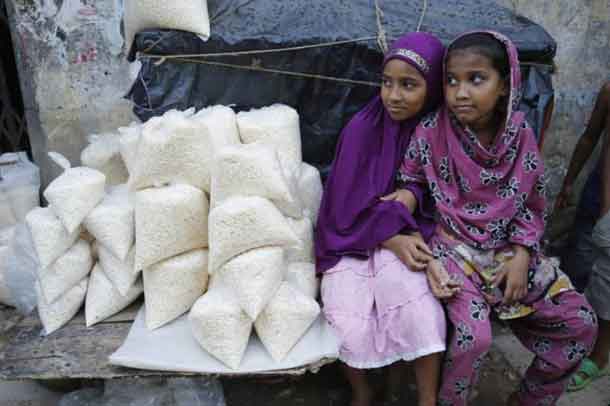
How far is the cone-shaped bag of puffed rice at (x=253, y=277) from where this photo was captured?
5.57ft

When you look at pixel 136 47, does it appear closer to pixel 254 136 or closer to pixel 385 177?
pixel 254 136

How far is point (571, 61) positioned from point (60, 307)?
318 centimetres

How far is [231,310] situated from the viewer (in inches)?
67.5

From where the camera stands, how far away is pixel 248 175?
5.76 ft

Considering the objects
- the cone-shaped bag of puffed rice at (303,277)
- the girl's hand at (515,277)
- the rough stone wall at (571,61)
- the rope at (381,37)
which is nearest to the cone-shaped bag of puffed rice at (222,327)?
the cone-shaped bag of puffed rice at (303,277)

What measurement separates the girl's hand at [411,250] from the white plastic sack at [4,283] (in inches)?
75.5

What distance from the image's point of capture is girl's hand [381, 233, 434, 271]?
6.31 ft

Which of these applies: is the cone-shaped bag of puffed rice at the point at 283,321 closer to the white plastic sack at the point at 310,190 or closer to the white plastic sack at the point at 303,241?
the white plastic sack at the point at 303,241

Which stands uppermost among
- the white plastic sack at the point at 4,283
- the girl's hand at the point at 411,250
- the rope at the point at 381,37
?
the rope at the point at 381,37

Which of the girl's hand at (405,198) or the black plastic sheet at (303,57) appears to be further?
the black plastic sheet at (303,57)

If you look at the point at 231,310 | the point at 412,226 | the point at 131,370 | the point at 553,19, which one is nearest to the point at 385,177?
the point at 412,226

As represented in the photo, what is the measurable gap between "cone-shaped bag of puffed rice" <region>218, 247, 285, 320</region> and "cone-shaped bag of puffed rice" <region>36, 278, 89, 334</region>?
26.3 inches

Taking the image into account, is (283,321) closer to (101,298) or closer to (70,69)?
(101,298)

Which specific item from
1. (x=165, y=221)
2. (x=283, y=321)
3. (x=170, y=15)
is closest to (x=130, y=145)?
(x=165, y=221)
